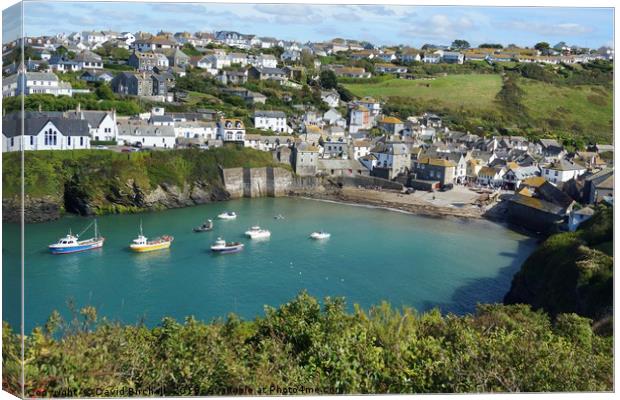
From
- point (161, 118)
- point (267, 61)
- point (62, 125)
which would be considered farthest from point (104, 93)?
point (267, 61)

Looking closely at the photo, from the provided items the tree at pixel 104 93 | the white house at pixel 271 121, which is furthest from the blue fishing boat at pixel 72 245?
the white house at pixel 271 121

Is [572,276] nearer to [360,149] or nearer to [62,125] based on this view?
[62,125]

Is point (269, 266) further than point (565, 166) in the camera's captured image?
No

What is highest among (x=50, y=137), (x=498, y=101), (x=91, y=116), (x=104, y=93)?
(x=498, y=101)

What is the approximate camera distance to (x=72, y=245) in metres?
10.2

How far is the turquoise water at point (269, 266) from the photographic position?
8203 millimetres

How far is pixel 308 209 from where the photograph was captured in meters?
14.4

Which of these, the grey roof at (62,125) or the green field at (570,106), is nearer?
the grey roof at (62,125)

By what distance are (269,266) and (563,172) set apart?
865 cm

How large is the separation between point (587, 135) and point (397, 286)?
1234 centimetres

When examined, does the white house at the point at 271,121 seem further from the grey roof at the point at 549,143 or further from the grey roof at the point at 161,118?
the grey roof at the point at 549,143


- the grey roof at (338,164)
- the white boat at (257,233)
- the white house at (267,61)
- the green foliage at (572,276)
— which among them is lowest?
the white boat at (257,233)

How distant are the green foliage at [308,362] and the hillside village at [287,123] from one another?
7.06 m

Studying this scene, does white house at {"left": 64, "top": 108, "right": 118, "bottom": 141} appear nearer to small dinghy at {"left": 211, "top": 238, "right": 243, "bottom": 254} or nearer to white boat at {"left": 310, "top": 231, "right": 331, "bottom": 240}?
small dinghy at {"left": 211, "top": 238, "right": 243, "bottom": 254}
